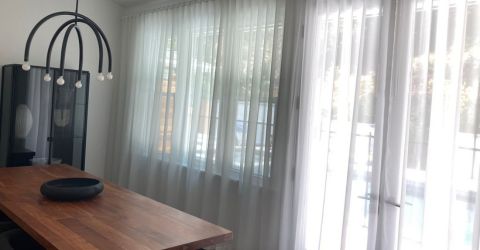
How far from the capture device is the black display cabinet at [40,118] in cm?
Answer: 342

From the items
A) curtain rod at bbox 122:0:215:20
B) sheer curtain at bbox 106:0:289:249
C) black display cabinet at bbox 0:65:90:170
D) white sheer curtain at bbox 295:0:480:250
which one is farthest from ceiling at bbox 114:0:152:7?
white sheer curtain at bbox 295:0:480:250

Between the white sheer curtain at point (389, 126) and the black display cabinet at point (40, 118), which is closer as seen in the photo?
the white sheer curtain at point (389, 126)

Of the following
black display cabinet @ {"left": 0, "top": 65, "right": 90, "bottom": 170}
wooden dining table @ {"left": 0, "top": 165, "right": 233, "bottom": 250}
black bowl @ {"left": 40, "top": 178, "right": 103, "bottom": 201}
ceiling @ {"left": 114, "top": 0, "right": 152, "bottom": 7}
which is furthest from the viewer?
ceiling @ {"left": 114, "top": 0, "right": 152, "bottom": 7}

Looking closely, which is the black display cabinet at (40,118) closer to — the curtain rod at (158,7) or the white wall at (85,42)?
the white wall at (85,42)

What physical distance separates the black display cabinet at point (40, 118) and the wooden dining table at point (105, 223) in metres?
1.44

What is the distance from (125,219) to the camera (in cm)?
175

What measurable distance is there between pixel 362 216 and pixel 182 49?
7.73ft

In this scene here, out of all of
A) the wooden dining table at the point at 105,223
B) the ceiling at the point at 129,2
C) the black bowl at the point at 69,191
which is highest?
the ceiling at the point at 129,2

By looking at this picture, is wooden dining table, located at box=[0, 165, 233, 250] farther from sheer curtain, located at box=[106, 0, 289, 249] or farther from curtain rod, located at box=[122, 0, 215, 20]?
curtain rod, located at box=[122, 0, 215, 20]

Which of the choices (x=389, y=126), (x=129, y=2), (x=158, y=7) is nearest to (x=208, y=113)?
(x=158, y=7)

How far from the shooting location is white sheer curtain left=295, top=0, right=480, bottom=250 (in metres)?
1.83

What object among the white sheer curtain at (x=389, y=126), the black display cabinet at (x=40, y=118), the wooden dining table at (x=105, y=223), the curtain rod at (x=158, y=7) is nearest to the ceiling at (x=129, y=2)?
the curtain rod at (x=158, y=7)

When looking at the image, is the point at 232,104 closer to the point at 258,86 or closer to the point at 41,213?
the point at 258,86

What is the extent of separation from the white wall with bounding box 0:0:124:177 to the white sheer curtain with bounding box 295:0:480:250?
287 centimetres
